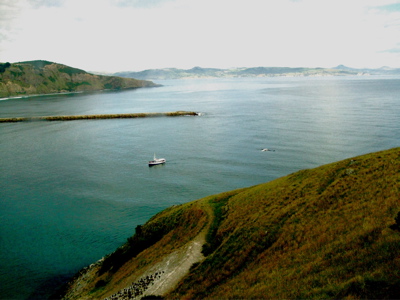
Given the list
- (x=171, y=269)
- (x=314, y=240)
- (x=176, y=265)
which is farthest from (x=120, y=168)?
(x=314, y=240)

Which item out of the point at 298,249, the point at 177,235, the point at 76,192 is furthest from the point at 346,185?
the point at 76,192

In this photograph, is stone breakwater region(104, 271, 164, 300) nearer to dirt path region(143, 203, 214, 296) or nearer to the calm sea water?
dirt path region(143, 203, 214, 296)

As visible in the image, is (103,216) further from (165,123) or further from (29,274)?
(165,123)

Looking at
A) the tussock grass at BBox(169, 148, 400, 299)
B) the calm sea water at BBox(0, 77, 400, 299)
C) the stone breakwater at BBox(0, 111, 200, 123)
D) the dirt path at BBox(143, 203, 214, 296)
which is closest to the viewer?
the tussock grass at BBox(169, 148, 400, 299)

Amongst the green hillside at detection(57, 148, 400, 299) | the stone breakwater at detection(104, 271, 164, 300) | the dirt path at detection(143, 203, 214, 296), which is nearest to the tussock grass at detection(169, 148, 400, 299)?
the green hillside at detection(57, 148, 400, 299)

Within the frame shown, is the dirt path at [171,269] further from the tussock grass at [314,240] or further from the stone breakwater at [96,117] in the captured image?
the stone breakwater at [96,117]

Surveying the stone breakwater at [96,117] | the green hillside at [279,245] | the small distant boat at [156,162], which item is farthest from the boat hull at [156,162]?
the stone breakwater at [96,117]
